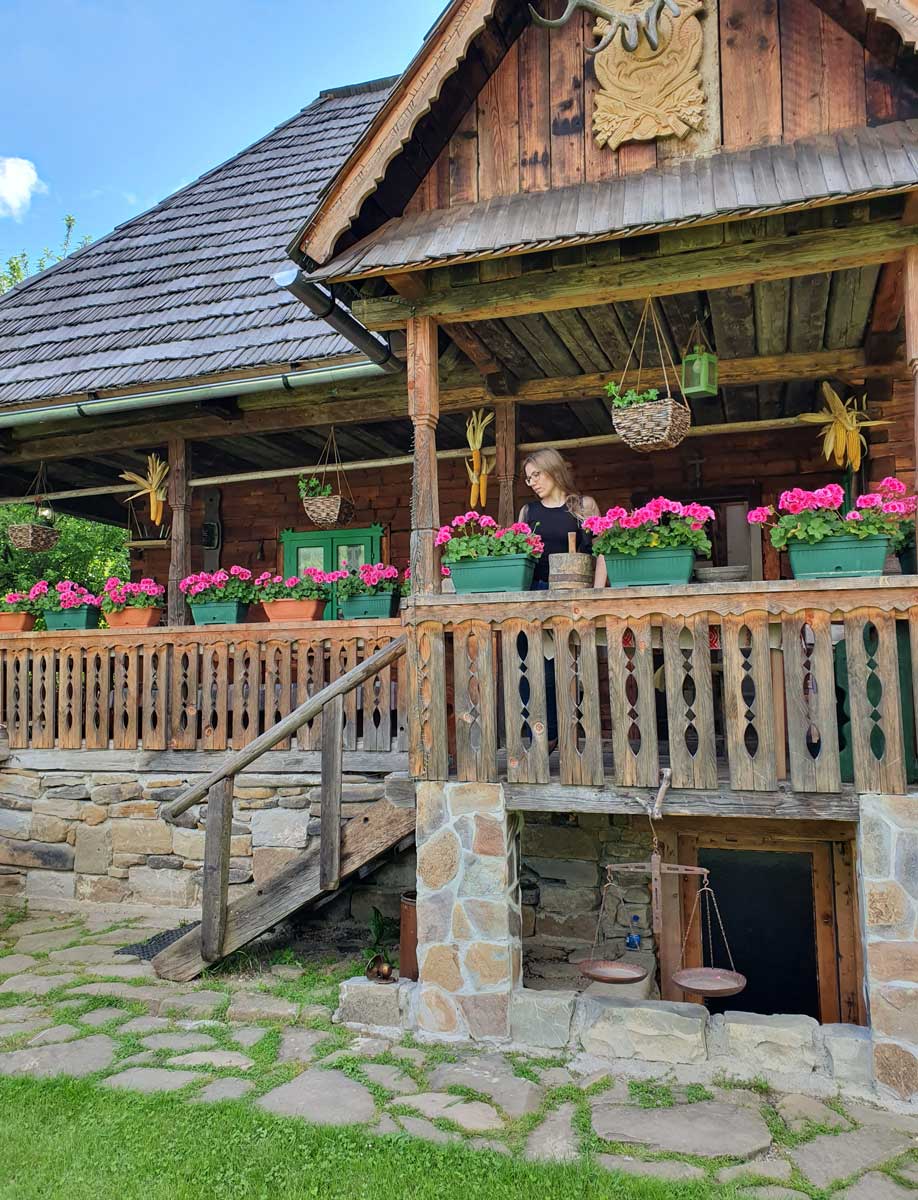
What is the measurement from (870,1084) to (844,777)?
127cm

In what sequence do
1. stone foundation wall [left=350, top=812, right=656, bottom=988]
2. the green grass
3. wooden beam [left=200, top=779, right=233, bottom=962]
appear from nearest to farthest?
the green grass
wooden beam [left=200, top=779, right=233, bottom=962]
stone foundation wall [left=350, top=812, right=656, bottom=988]

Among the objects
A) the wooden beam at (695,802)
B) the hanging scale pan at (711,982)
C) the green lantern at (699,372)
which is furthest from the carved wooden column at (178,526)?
the hanging scale pan at (711,982)

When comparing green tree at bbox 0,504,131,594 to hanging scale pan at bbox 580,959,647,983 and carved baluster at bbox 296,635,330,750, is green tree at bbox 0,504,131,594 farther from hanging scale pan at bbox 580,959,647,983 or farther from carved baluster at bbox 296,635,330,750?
hanging scale pan at bbox 580,959,647,983

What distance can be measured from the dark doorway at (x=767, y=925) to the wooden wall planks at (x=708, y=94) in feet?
15.7

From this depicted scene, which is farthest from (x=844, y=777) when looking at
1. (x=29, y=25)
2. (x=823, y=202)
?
(x=29, y=25)

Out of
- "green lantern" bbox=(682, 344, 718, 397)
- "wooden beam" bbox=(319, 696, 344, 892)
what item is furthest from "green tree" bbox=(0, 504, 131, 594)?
"green lantern" bbox=(682, 344, 718, 397)

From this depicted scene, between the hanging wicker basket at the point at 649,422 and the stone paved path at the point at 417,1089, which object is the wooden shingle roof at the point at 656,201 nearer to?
the hanging wicker basket at the point at 649,422

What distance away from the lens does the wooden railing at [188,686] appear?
6.45 m

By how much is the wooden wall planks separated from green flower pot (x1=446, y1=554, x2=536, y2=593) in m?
2.01

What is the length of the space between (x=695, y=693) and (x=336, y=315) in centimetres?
296

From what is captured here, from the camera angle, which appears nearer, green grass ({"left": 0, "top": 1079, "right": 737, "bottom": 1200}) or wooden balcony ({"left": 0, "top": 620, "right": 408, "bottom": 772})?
green grass ({"left": 0, "top": 1079, "right": 737, "bottom": 1200})

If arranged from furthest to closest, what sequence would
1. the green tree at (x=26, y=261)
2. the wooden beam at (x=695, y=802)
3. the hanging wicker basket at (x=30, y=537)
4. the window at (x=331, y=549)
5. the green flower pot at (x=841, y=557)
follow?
1. the green tree at (x=26, y=261)
2. the window at (x=331, y=549)
3. the hanging wicker basket at (x=30, y=537)
4. the green flower pot at (x=841, y=557)
5. the wooden beam at (x=695, y=802)

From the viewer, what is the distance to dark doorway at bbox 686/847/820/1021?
7.26m

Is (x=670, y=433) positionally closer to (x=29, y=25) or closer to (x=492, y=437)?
(x=492, y=437)
